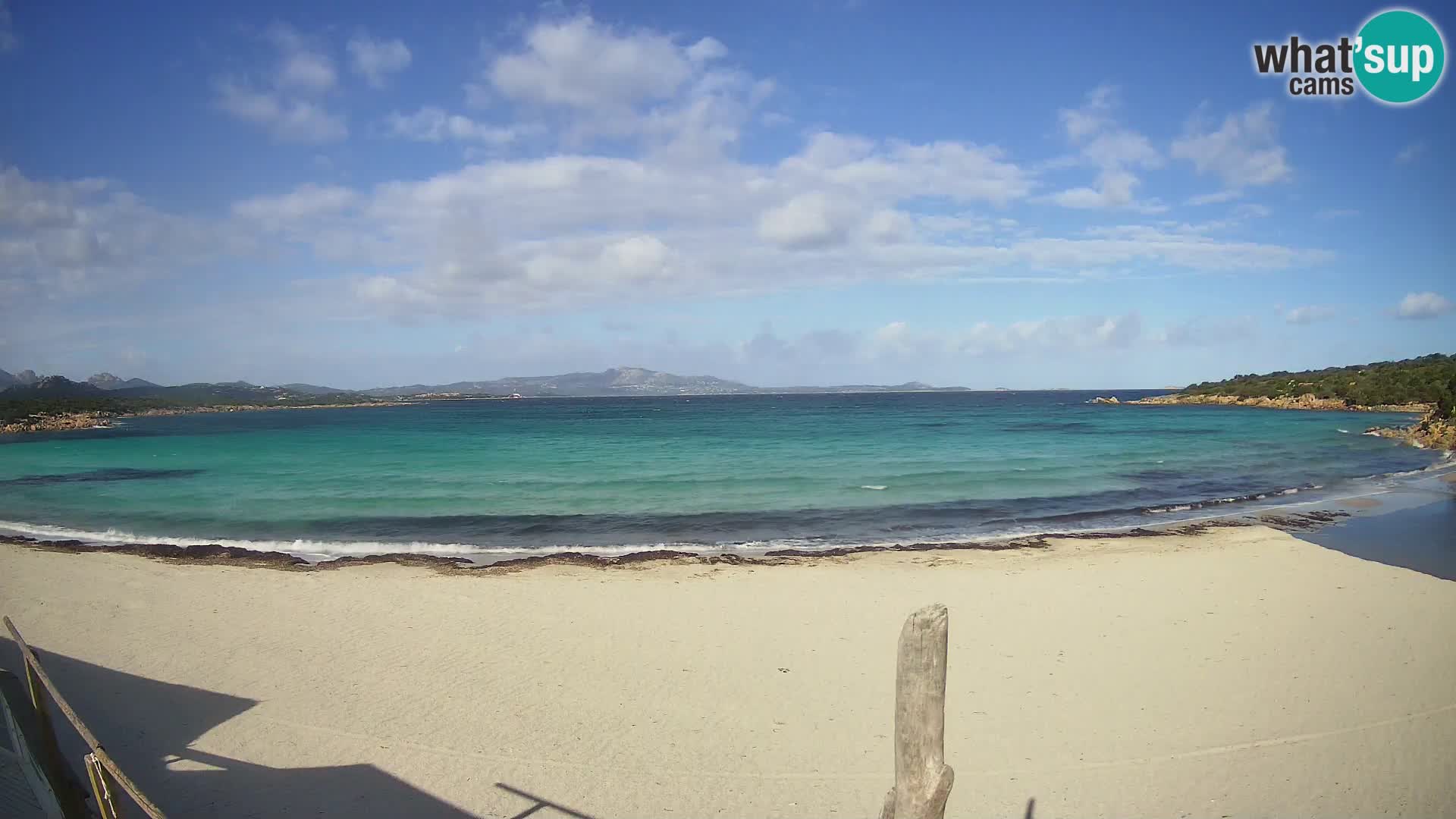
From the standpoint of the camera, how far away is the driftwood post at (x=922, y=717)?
3.62 meters

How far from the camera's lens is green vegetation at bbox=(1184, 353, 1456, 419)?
5845 centimetres

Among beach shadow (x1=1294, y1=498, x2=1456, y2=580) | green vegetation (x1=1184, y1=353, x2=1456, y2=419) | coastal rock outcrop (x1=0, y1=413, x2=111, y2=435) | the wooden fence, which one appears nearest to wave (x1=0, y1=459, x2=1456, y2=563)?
beach shadow (x1=1294, y1=498, x2=1456, y2=580)

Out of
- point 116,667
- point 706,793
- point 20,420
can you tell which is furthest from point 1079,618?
point 20,420

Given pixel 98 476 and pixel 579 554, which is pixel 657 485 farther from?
pixel 98 476

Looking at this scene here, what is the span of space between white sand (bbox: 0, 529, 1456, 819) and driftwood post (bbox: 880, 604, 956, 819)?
276cm

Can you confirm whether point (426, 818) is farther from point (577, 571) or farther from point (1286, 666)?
point (1286, 666)

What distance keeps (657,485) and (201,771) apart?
63.3ft

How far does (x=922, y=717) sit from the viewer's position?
3.69m

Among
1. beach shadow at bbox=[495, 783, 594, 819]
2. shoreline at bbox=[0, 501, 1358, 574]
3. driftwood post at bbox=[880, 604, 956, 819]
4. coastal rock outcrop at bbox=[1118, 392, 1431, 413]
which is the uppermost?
coastal rock outcrop at bbox=[1118, 392, 1431, 413]

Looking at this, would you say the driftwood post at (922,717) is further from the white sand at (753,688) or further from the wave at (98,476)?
the wave at (98,476)

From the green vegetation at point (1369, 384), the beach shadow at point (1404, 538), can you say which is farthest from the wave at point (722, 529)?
the green vegetation at point (1369, 384)

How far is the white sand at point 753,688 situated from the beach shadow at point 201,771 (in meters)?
0.03

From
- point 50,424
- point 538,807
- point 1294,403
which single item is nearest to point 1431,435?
point 1294,403

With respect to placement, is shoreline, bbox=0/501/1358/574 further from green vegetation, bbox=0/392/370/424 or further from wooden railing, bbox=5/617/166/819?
green vegetation, bbox=0/392/370/424
